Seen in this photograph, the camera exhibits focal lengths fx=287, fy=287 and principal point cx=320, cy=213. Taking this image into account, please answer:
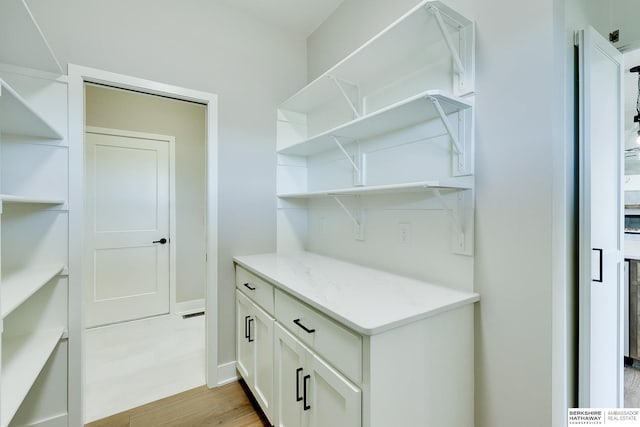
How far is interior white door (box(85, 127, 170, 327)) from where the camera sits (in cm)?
290

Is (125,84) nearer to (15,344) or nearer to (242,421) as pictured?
(15,344)

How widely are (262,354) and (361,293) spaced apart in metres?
0.79

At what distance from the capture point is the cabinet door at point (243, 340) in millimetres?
1826

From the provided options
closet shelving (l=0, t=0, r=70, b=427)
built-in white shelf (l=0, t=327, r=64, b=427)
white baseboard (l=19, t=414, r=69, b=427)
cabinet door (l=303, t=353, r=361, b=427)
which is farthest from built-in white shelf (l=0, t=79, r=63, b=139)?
white baseboard (l=19, t=414, r=69, b=427)

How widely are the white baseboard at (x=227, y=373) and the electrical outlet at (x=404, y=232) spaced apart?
5.04 ft

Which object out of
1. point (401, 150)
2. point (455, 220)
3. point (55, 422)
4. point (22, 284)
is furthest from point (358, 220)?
point (55, 422)

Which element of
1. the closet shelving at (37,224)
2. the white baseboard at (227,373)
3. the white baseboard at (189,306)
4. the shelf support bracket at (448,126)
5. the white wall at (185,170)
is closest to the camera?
the shelf support bracket at (448,126)

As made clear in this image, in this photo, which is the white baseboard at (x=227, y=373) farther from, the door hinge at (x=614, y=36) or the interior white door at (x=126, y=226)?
the door hinge at (x=614, y=36)

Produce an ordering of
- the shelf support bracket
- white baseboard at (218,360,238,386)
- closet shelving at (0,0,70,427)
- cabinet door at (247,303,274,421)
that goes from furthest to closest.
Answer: white baseboard at (218,360,238,386)
cabinet door at (247,303,274,421)
closet shelving at (0,0,70,427)
the shelf support bracket

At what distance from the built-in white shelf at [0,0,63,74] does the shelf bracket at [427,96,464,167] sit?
1429 mm

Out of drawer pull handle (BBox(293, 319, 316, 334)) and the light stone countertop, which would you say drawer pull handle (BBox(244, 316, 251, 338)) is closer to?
the light stone countertop

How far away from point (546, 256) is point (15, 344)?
2.42m

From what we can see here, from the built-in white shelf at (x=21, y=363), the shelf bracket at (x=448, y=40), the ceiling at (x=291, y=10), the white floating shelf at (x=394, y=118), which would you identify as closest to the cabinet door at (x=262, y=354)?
the built-in white shelf at (x=21, y=363)

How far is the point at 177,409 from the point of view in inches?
70.4
